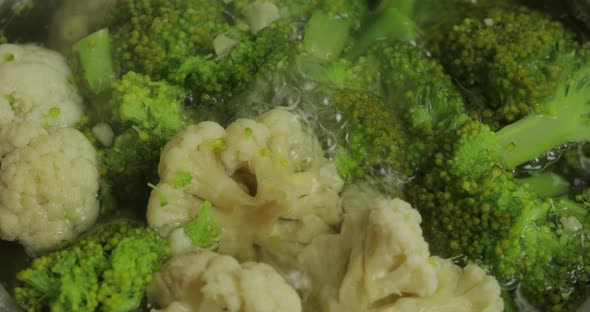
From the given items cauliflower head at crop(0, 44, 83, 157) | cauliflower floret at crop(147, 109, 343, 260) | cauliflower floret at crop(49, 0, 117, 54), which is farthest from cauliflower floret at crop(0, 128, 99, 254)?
cauliflower floret at crop(49, 0, 117, 54)

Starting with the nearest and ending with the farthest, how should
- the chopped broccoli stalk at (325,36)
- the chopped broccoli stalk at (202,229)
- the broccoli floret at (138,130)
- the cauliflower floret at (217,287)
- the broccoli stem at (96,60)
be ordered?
1. the cauliflower floret at (217,287)
2. the chopped broccoli stalk at (202,229)
3. the broccoli floret at (138,130)
4. the broccoli stem at (96,60)
5. the chopped broccoli stalk at (325,36)

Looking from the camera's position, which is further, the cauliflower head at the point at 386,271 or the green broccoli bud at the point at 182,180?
the green broccoli bud at the point at 182,180

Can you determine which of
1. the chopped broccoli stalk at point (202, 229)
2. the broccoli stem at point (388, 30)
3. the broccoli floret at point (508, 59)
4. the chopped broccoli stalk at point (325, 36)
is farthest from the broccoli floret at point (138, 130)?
the broccoli floret at point (508, 59)

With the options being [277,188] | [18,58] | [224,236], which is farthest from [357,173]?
[18,58]

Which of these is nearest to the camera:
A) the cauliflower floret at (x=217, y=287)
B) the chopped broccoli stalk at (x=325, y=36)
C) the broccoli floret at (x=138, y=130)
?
the cauliflower floret at (x=217, y=287)

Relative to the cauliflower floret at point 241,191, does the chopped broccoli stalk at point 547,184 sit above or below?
below

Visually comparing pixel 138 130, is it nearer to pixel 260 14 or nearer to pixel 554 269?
pixel 260 14

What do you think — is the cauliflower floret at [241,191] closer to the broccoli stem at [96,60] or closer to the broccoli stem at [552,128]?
the broccoli stem at [96,60]

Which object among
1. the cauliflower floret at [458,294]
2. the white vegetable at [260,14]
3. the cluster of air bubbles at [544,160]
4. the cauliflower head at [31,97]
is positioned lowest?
the cauliflower floret at [458,294]
